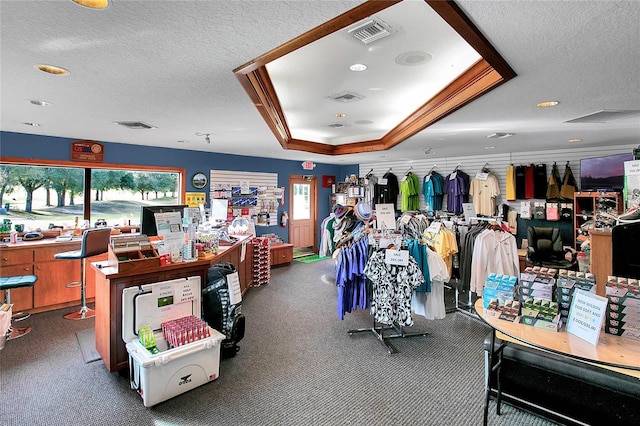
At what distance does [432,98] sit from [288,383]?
334cm

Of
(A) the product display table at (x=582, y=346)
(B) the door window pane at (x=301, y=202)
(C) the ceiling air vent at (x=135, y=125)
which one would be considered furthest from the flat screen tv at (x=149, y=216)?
(B) the door window pane at (x=301, y=202)

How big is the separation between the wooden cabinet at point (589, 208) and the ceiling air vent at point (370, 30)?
4481 mm

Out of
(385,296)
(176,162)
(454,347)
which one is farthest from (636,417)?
(176,162)

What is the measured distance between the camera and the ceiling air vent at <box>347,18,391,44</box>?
6.97ft

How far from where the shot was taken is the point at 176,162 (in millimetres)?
6379

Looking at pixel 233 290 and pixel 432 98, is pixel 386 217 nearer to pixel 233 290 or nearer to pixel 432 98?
pixel 432 98

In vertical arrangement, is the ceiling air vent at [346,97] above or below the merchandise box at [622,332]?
above

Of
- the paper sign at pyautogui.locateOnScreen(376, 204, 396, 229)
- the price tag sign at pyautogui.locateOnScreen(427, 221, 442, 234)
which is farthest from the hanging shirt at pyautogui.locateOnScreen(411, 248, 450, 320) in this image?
the price tag sign at pyautogui.locateOnScreen(427, 221, 442, 234)

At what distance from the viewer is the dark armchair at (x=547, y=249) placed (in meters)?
5.47

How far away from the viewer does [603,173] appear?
18.0ft

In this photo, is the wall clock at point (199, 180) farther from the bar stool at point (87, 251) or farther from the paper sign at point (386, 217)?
the paper sign at point (386, 217)

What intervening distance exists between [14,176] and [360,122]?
529cm

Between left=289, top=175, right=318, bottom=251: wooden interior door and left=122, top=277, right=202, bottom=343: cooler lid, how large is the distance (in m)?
5.34

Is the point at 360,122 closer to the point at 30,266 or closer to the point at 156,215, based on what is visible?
the point at 156,215
